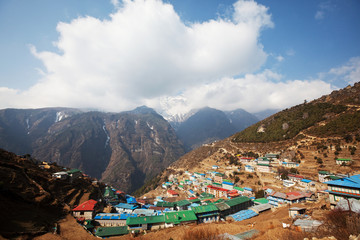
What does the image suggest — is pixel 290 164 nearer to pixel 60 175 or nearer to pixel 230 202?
pixel 230 202

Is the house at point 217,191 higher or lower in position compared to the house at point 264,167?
lower

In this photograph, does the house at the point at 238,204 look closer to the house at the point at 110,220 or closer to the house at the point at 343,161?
the house at the point at 110,220

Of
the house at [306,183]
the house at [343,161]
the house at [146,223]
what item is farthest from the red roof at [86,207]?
the house at [343,161]

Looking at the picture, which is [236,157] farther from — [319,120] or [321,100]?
[321,100]

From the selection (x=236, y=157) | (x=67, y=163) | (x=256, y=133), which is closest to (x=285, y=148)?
(x=236, y=157)

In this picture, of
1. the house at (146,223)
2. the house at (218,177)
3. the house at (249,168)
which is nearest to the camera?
the house at (146,223)

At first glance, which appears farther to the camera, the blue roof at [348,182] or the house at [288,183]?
the house at [288,183]

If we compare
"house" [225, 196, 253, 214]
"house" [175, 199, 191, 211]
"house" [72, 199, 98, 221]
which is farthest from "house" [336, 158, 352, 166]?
"house" [72, 199, 98, 221]
